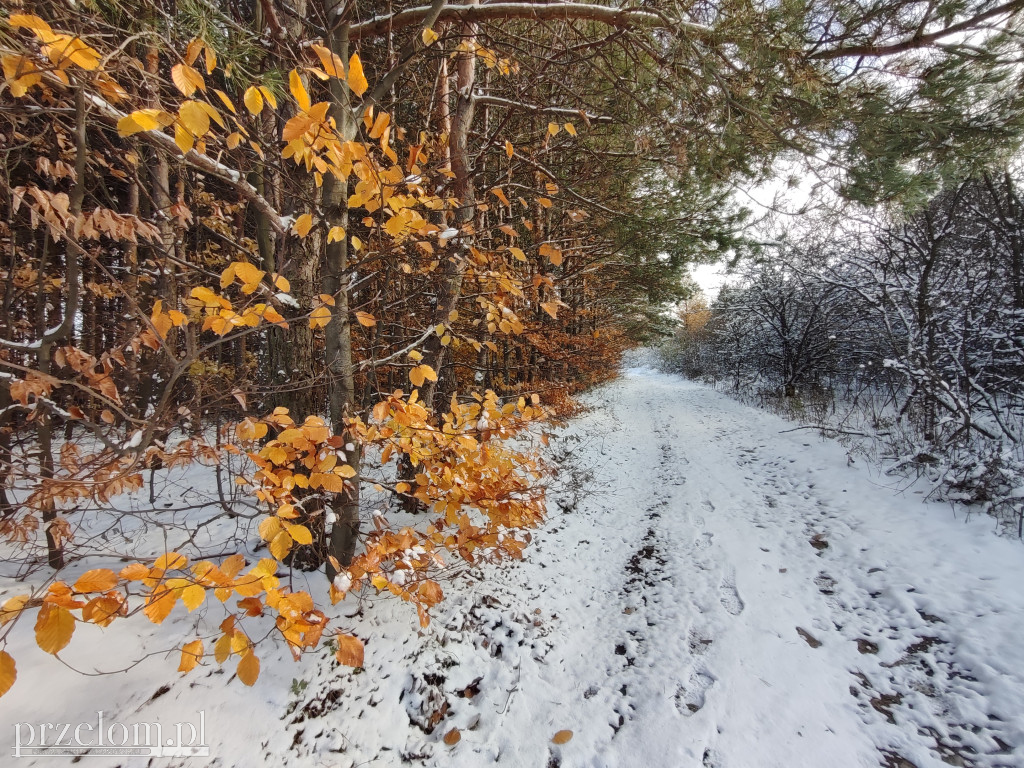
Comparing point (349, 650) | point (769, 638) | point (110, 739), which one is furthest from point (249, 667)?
point (769, 638)

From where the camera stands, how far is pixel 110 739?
1966mm

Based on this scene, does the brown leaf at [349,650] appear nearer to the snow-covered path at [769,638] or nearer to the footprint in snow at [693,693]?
the snow-covered path at [769,638]

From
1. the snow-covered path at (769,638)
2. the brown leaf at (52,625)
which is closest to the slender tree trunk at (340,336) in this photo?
the brown leaf at (52,625)

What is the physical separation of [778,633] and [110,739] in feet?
14.1

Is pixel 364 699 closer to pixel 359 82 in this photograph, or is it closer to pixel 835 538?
pixel 359 82

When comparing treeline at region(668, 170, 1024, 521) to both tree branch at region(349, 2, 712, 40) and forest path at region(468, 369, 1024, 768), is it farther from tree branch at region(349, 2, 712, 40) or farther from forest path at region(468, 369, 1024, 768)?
tree branch at region(349, 2, 712, 40)

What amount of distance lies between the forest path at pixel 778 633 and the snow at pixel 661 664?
0.02 meters

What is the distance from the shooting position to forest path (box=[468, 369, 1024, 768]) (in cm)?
238

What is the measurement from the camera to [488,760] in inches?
92.7

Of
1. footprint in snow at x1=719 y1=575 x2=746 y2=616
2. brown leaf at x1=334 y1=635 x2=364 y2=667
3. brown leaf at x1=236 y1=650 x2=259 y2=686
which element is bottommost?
footprint in snow at x1=719 y1=575 x2=746 y2=616

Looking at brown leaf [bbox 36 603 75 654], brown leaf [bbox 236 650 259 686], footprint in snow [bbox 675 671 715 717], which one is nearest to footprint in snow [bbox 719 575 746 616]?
footprint in snow [bbox 675 671 715 717]

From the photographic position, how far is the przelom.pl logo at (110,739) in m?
1.87

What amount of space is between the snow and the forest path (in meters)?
0.02

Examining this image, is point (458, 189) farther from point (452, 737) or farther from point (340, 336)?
point (452, 737)
